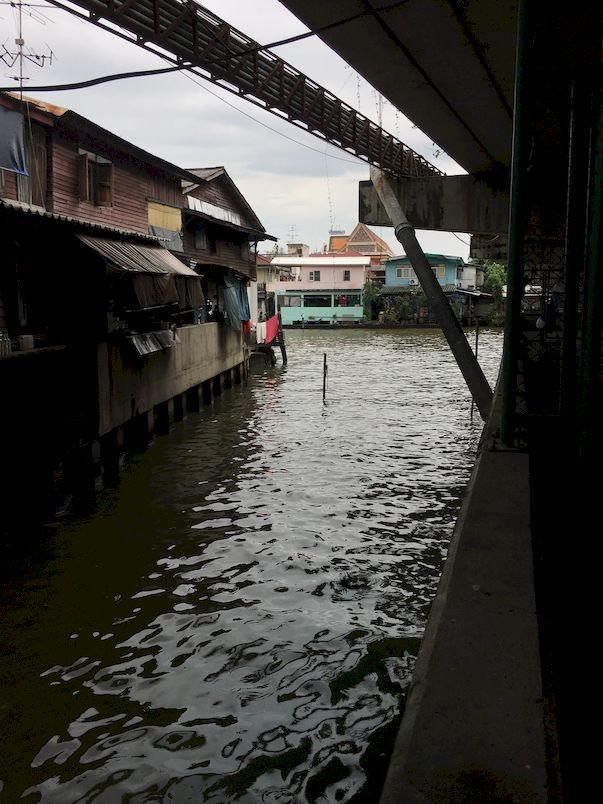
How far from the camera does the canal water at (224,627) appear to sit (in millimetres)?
4848

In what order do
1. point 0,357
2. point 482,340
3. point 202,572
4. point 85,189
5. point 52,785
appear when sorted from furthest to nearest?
point 482,340 < point 85,189 < point 0,357 < point 202,572 < point 52,785

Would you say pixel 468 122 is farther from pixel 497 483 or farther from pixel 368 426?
pixel 368 426

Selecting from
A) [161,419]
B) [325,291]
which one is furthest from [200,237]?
[325,291]

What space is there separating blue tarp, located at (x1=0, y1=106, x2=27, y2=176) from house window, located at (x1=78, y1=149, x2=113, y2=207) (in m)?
3.50

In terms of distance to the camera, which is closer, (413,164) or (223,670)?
(223,670)

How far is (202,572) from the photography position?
27.7ft

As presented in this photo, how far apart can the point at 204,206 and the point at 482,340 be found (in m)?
26.5

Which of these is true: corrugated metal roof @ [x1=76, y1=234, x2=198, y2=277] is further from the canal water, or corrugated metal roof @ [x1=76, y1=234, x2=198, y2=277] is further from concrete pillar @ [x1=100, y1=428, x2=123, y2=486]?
the canal water

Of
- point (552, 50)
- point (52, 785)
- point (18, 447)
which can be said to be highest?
point (552, 50)

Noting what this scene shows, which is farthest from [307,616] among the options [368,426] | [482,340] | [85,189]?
[482,340]

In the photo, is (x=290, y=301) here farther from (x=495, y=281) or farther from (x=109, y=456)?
(x=109, y=456)

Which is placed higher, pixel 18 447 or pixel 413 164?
pixel 413 164

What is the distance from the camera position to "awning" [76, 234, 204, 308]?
477 inches

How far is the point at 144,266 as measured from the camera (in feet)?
44.2
